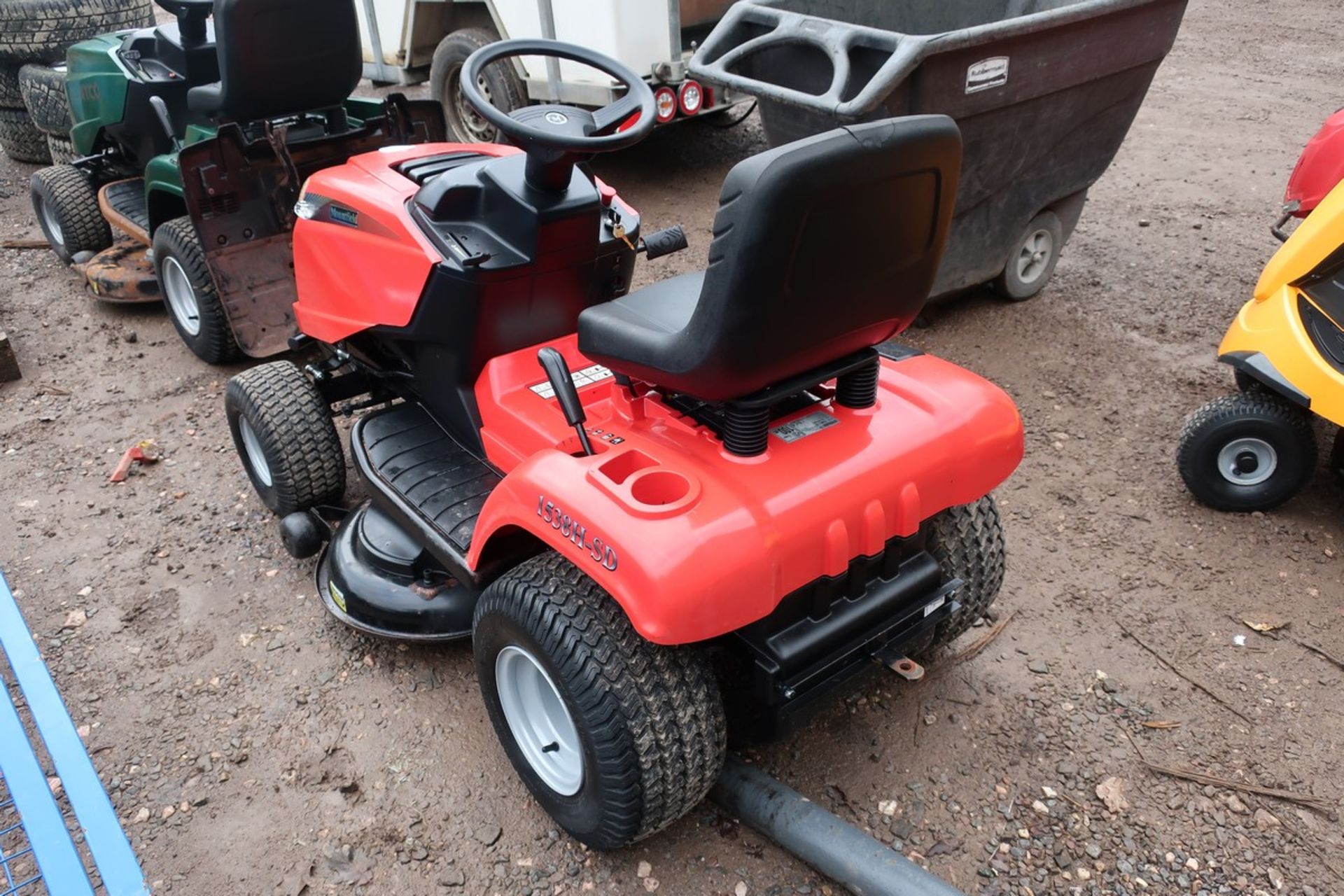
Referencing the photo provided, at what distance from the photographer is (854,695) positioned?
260 centimetres

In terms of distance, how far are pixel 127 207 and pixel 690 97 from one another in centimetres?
284

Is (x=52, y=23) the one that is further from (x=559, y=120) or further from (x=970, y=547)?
(x=970, y=547)

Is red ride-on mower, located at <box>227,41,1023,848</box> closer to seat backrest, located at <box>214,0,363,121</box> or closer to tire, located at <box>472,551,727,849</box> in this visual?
tire, located at <box>472,551,727,849</box>

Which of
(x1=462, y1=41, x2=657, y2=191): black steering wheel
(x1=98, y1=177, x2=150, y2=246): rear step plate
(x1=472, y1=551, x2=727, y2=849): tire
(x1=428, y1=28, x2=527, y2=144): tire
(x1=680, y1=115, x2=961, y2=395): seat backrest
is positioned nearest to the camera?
(x1=680, y1=115, x2=961, y2=395): seat backrest

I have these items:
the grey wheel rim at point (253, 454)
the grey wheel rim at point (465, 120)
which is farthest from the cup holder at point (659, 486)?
the grey wheel rim at point (465, 120)

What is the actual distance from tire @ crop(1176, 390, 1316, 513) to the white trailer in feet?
8.18

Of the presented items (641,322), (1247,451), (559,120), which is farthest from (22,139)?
(1247,451)

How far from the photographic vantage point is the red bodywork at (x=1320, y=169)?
3455 mm

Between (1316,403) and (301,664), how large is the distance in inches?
117

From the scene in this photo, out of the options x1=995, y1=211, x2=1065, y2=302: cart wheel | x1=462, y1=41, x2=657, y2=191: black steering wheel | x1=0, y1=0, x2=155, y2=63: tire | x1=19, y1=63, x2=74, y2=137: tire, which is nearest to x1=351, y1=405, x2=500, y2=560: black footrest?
x1=462, y1=41, x2=657, y2=191: black steering wheel

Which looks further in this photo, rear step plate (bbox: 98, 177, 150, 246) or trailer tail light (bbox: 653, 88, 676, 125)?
trailer tail light (bbox: 653, 88, 676, 125)

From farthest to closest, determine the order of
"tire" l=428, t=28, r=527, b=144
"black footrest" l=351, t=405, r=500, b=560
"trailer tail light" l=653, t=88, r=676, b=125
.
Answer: "tire" l=428, t=28, r=527, b=144 → "trailer tail light" l=653, t=88, r=676, b=125 → "black footrest" l=351, t=405, r=500, b=560

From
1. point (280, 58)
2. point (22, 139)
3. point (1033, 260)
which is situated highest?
point (280, 58)

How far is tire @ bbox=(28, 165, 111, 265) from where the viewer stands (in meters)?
5.03
